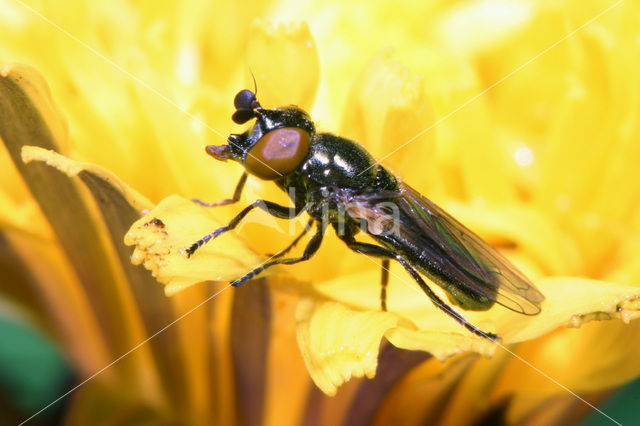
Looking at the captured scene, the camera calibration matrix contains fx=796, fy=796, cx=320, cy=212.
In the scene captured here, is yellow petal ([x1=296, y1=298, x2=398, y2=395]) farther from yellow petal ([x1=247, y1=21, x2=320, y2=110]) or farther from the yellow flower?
yellow petal ([x1=247, y1=21, x2=320, y2=110])

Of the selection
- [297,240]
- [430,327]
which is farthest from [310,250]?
[430,327]

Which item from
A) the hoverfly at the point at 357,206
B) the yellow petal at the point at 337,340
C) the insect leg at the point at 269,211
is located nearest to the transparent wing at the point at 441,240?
the hoverfly at the point at 357,206

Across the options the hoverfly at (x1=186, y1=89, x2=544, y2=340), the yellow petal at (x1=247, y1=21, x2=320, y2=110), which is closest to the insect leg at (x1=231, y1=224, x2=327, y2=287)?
the hoverfly at (x1=186, y1=89, x2=544, y2=340)

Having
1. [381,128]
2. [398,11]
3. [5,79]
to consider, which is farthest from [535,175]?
[5,79]

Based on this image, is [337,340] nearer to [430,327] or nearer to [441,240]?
[430,327]

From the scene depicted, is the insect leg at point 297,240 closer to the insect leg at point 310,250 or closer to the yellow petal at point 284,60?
the insect leg at point 310,250

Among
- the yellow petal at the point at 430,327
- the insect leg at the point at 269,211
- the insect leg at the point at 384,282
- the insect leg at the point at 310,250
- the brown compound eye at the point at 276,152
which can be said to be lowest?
the yellow petal at the point at 430,327
